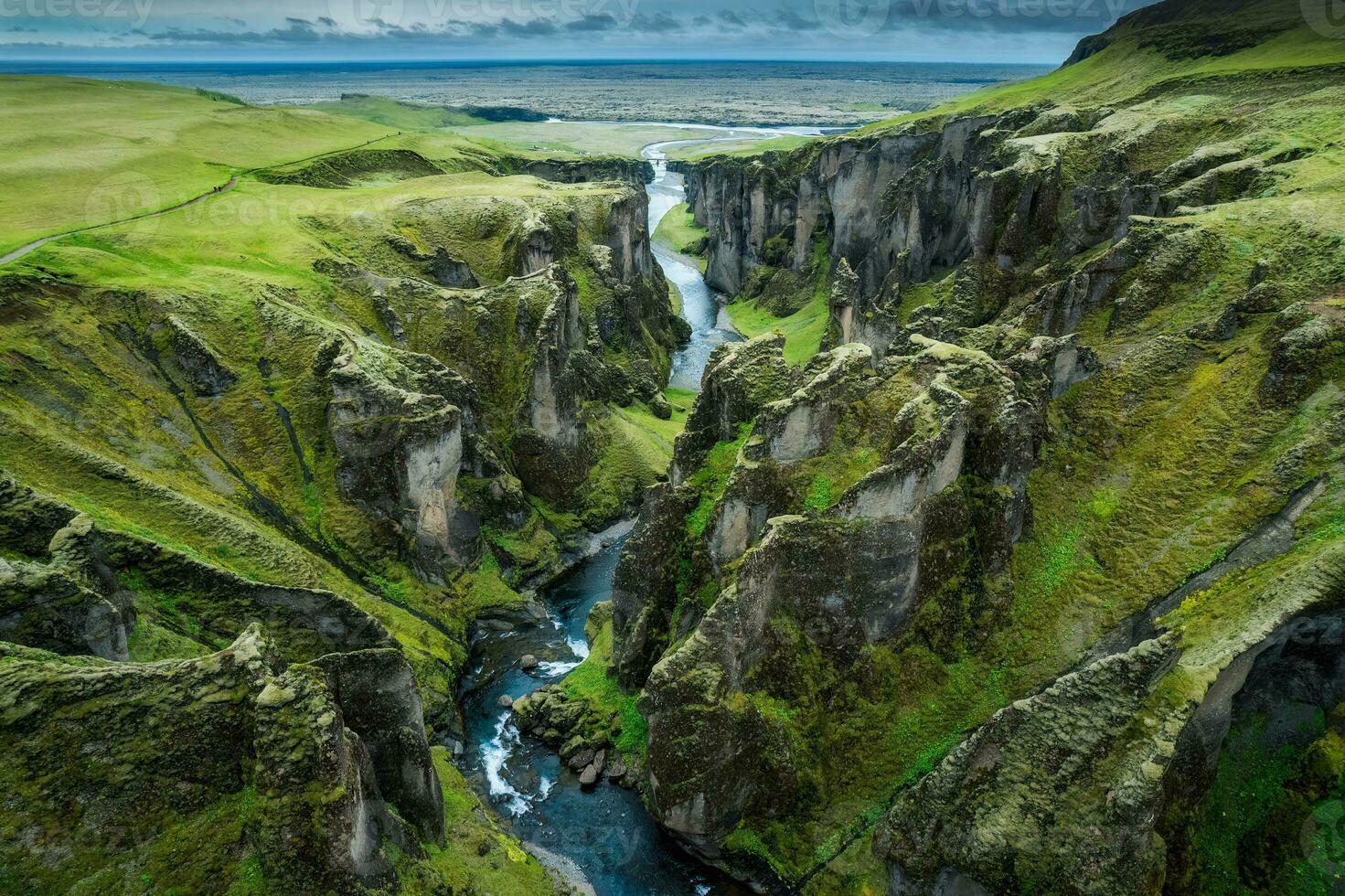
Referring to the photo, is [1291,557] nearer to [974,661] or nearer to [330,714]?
[974,661]

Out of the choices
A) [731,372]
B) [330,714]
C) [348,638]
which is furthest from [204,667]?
[731,372]

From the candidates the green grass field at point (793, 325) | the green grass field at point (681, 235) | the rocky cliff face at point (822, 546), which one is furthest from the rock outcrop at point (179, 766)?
the green grass field at point (681, 235)

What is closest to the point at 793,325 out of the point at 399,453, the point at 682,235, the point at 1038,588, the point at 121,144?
the point at 399,453

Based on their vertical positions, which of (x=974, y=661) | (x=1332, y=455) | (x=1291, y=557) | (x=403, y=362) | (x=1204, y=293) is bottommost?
(x=974, y=661)

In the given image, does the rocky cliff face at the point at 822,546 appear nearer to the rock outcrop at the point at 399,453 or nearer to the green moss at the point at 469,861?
the green moss at the point at 469,861

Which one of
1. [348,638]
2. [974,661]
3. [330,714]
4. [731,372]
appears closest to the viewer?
[330,714]
